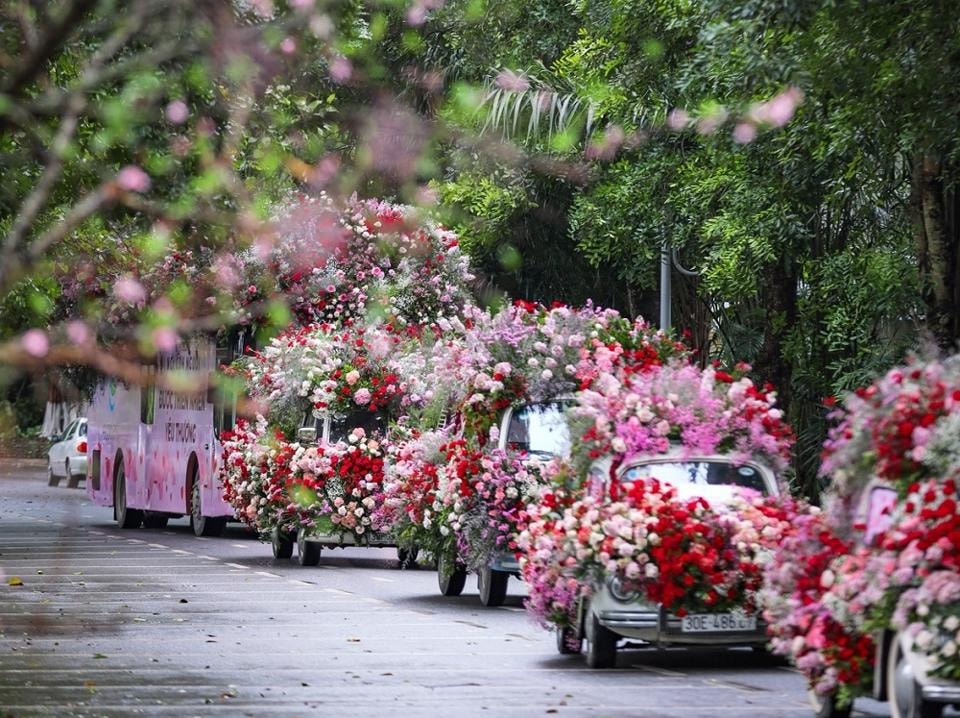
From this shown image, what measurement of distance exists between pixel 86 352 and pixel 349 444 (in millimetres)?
19608

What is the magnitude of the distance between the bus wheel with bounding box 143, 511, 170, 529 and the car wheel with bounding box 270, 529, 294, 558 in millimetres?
9815

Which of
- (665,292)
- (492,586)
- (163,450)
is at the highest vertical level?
(665,292)

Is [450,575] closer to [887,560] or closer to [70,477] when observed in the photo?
[887,560]

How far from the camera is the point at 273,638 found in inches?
712

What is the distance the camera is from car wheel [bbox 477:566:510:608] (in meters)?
21.3

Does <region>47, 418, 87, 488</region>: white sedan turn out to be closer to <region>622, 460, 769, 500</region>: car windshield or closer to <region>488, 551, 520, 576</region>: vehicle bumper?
<region>488, 551, 520, 576</region>: vehicle bumper

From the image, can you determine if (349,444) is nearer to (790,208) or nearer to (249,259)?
(249,259)

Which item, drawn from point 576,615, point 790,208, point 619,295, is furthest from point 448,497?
point 619,295

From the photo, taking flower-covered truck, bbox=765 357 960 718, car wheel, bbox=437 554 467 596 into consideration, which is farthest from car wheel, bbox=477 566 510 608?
flower-covered truck, bbox=765 357 960 718

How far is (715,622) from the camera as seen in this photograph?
1527 centimetres

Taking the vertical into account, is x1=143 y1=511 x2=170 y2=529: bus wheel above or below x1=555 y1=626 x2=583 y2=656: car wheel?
above

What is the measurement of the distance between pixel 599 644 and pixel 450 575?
6.60 m

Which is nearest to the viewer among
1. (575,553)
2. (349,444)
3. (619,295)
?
(575,553)

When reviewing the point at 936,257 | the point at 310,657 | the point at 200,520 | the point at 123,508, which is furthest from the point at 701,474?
the point at 123,508
